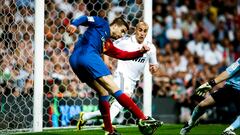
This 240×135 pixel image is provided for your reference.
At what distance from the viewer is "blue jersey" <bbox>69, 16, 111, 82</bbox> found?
6992 mm

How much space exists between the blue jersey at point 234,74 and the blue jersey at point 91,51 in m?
1.48

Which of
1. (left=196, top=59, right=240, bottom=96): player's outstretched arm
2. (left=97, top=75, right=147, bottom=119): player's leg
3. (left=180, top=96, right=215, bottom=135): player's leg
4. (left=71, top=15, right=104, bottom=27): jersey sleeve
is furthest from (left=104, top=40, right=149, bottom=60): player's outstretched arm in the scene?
(left=180, top=96, right=215, bottom=135): player's leg

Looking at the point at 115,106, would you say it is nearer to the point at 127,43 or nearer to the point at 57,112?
the point at 127,43

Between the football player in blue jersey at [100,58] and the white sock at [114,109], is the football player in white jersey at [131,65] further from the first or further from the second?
the football player in blue jersey at [100,58]

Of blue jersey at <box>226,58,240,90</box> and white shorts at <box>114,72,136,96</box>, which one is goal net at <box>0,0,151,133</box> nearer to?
white shorts at <box>114,72,136,96</box>

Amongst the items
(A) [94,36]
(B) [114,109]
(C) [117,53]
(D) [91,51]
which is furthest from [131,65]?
(D) [91,51]

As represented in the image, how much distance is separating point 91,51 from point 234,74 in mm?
1738

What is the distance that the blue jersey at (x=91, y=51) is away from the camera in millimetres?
6992

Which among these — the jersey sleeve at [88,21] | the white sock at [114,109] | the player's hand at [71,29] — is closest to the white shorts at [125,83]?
the white sock at [114,109]

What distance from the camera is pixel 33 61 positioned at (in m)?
9.24

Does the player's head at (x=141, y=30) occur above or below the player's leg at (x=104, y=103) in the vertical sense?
above

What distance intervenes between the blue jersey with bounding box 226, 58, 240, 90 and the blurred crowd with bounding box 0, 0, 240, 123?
310 cm

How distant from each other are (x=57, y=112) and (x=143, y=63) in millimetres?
1904

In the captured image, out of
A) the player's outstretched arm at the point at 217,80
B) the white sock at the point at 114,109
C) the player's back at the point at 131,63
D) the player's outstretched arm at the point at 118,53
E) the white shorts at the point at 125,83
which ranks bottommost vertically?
the white sock at the point at 114,109
